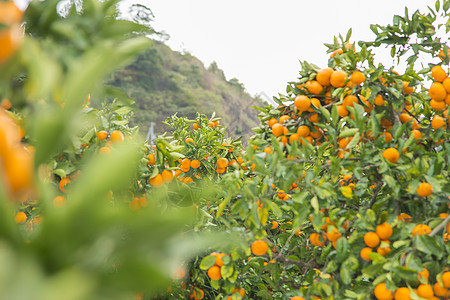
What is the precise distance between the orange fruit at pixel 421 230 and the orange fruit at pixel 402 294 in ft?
0.46

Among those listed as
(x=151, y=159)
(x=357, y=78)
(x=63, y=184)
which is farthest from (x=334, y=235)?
(x=63, y=184)

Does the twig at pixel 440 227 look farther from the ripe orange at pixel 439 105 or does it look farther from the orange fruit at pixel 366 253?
the ripe orange at pixel 439 105

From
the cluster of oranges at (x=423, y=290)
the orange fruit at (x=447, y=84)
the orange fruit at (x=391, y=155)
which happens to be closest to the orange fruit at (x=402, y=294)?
the cluster of oranges at (x=423, y=290)

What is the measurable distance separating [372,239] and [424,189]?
0.62ft

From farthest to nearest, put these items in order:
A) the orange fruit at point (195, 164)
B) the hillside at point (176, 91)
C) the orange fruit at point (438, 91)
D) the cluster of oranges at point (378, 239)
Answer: the hillside at point (176, 91)
the orange fruit at point (195, 164)
the orange fruit at point (438, 91)
the cluster of oranges at point (378, 239)

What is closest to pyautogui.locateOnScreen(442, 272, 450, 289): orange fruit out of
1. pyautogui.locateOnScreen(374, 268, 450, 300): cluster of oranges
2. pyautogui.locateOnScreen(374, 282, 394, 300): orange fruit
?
pyautogui.locateOnScreen(374, 268, 450, 300): cluster of oranges

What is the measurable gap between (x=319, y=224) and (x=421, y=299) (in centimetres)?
28

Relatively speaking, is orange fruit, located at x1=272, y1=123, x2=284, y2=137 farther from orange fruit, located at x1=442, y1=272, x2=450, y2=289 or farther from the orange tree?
orange fruit, located at x1=442, y1=272, x2=450, y2=289

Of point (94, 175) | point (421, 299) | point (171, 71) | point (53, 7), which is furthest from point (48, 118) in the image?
point (171, 71)

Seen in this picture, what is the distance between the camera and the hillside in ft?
58.3

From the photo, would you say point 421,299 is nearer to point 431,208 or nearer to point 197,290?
point 431,208

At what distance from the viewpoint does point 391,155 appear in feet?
2.95

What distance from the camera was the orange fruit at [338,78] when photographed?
3.42ft

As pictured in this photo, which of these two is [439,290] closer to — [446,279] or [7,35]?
[446,279]
